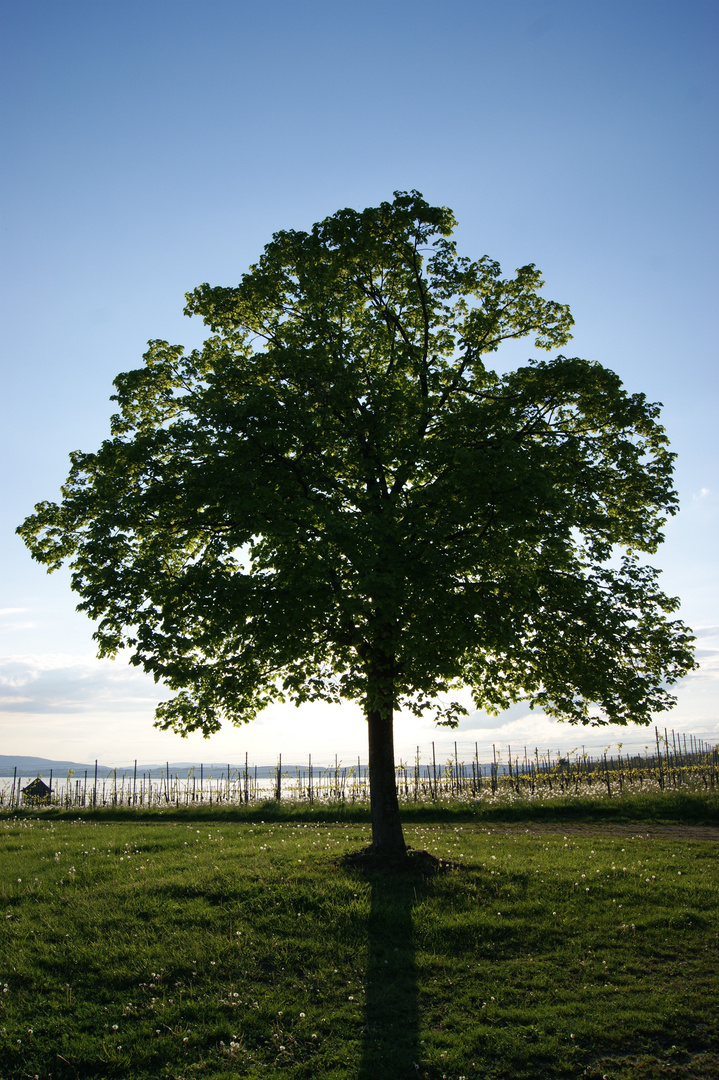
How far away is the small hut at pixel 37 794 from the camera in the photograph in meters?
39.2

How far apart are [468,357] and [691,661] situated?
7.85 meters

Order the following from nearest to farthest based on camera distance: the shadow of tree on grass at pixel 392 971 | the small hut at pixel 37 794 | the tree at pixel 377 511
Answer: the shadow of tree on grass at pixel 392 971
the tree at pixel 377 511
the small hut at pixel 37 794

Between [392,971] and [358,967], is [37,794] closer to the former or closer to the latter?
[358,967]

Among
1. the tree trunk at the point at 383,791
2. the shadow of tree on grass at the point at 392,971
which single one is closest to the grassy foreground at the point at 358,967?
the shadow of tree on grass at the point at 392,971

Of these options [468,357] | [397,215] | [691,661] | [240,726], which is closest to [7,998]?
[240,726]

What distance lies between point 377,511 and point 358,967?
24.9 feet

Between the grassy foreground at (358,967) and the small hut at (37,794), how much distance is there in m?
27.8

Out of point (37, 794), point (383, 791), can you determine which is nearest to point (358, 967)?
point (383, 791)

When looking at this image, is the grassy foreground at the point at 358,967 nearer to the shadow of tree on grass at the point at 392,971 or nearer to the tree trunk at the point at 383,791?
the shadow of tree on grass at the point at 392,971

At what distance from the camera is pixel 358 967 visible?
8984 mm

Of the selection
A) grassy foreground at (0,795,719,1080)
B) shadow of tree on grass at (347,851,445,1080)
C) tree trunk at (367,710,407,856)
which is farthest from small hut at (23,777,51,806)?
shadow of tree on grass at (347,851,445,1080)

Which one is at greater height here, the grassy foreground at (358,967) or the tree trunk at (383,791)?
the tree trunk at (383,791)

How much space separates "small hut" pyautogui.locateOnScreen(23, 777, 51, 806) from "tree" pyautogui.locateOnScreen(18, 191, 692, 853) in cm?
3179

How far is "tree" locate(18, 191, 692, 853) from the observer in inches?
452
